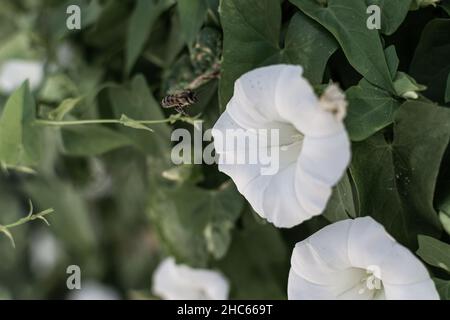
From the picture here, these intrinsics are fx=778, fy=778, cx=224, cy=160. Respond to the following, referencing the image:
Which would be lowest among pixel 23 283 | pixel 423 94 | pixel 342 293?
pixel 23 283

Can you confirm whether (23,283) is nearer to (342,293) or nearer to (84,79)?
(84,79)

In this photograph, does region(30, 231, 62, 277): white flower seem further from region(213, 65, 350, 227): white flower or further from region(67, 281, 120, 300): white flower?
region(213, 65, 350, 227): white flower

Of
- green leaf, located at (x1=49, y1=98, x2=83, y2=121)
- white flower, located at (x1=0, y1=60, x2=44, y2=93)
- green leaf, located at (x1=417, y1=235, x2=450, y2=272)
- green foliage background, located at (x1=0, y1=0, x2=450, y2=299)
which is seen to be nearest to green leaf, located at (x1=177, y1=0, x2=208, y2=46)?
green foliage background, located at (x1=0, y1=0, x2=450, y2=299)

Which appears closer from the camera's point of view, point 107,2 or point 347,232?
point 347,232

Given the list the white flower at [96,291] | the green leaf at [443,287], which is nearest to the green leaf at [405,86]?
the green leaf at [443,287]

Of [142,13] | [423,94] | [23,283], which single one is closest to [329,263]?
[423,94]

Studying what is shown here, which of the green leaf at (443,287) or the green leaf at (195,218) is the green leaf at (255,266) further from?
the green leaf at (443,287)

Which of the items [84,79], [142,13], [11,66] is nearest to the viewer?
[142,13]
